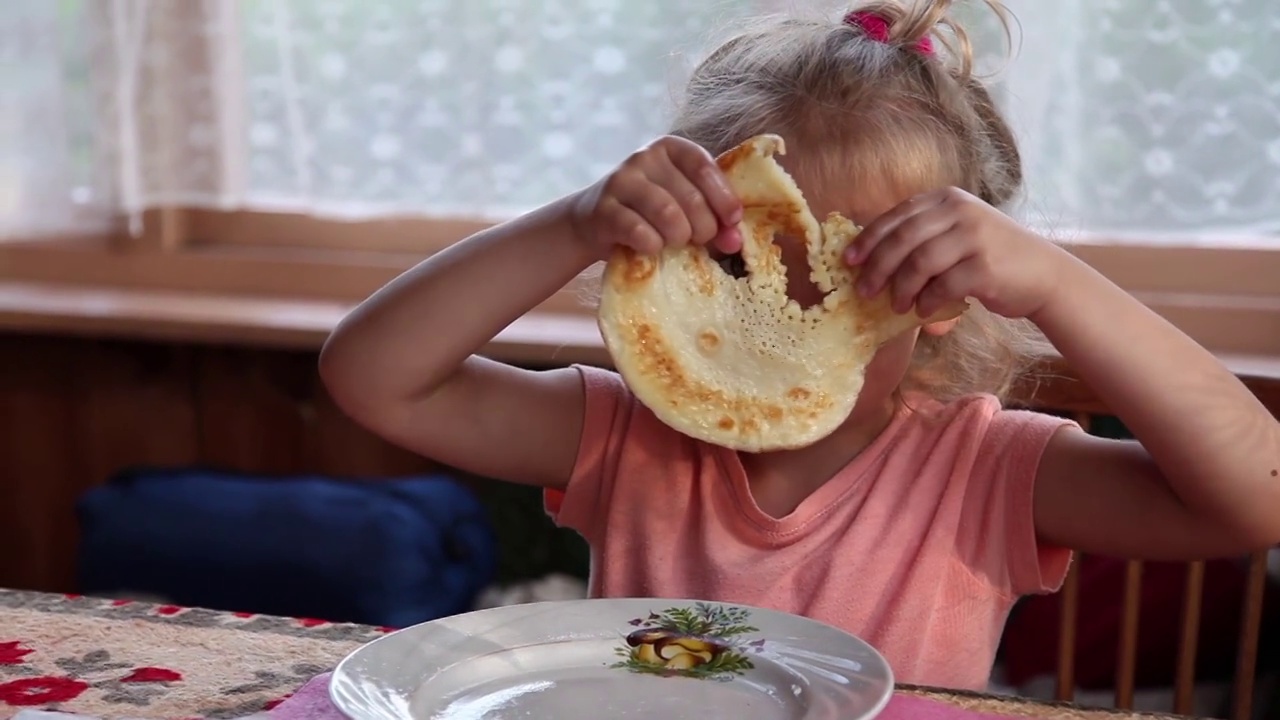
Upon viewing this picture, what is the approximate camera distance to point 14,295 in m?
2.47

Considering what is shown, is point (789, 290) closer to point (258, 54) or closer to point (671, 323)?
point (671, 323)

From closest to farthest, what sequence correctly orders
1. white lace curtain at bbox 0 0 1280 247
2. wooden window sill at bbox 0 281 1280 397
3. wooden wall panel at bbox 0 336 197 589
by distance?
white lace curtain at bbox 0 0 1280 247
wooden window sill at bbox 0 281 1280 397
wooden wall panel at bbox 0 336 197 589

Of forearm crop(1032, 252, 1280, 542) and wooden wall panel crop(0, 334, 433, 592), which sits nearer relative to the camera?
forearm crop(1032, 252, 1280, 542)

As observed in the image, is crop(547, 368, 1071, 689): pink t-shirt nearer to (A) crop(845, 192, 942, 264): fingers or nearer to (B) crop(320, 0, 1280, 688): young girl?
(B) crop(320, 0, 1280, 688): young girl

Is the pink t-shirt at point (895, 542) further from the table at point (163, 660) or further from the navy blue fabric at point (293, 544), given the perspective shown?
the navy blue fabric at point (293, 544)

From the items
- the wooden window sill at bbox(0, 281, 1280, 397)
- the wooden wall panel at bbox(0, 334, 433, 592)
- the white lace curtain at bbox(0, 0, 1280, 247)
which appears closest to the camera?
the white lace curtain at bbox(0, 0, 1280, 247)

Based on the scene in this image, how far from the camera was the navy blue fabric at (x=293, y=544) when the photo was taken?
83.4 inches

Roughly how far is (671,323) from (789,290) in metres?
0.13

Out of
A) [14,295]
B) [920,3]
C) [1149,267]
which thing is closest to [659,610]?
[920,3]

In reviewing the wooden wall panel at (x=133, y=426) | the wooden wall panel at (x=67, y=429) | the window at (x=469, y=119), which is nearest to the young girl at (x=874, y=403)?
the window at (x=469, y=119)

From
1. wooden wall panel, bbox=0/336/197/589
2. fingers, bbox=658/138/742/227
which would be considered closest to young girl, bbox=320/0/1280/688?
fingers, bbox=658/138/742/227

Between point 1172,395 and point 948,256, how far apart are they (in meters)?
0.20

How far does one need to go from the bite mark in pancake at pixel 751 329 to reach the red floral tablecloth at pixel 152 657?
0.27 metres

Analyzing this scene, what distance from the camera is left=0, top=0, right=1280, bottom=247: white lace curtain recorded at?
6.25 feet
